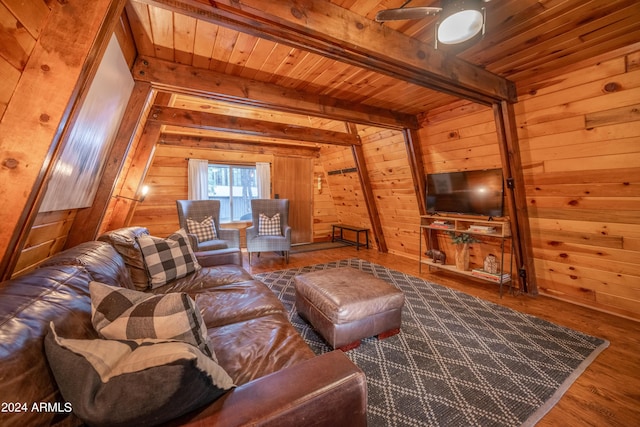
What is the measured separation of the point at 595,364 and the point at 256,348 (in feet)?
7.54

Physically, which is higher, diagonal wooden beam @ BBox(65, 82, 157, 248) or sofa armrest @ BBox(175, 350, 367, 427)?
diagonal wooden beam @ BBox(65, 82, 157, 248)

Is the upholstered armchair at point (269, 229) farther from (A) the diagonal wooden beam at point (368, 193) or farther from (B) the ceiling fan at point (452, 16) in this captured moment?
(B) the ceiling fan at point (452, 16)

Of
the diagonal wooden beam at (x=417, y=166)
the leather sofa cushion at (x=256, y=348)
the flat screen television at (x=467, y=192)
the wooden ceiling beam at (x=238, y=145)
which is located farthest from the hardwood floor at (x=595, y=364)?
the wooden ceiling beam at (x=238, y=145)

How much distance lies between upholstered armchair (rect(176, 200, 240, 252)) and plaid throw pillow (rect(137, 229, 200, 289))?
1.62 metres

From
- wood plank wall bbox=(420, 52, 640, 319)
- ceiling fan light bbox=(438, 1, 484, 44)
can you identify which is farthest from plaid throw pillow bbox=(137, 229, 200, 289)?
wood plank wall bbox=(420, 52, 640, 319)

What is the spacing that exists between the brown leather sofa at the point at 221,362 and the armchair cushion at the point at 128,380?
0.17 feet

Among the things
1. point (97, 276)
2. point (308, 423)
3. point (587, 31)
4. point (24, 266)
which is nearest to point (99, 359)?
point (308, 423)

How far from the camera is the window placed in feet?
17.6

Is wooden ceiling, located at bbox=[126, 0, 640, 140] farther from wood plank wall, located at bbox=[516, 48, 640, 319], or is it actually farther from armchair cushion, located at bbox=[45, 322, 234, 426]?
armchair cushion, located at bbox=[45, 322, 234, 426]

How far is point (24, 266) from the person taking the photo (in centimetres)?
152

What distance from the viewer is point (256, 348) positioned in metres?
1.21

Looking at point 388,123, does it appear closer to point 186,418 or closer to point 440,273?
point 440,273

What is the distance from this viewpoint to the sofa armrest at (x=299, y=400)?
0.71 meters

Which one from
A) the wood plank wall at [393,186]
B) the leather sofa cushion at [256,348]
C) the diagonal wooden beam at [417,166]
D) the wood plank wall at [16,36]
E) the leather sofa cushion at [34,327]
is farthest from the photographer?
the wood plank wall at [393,186]
